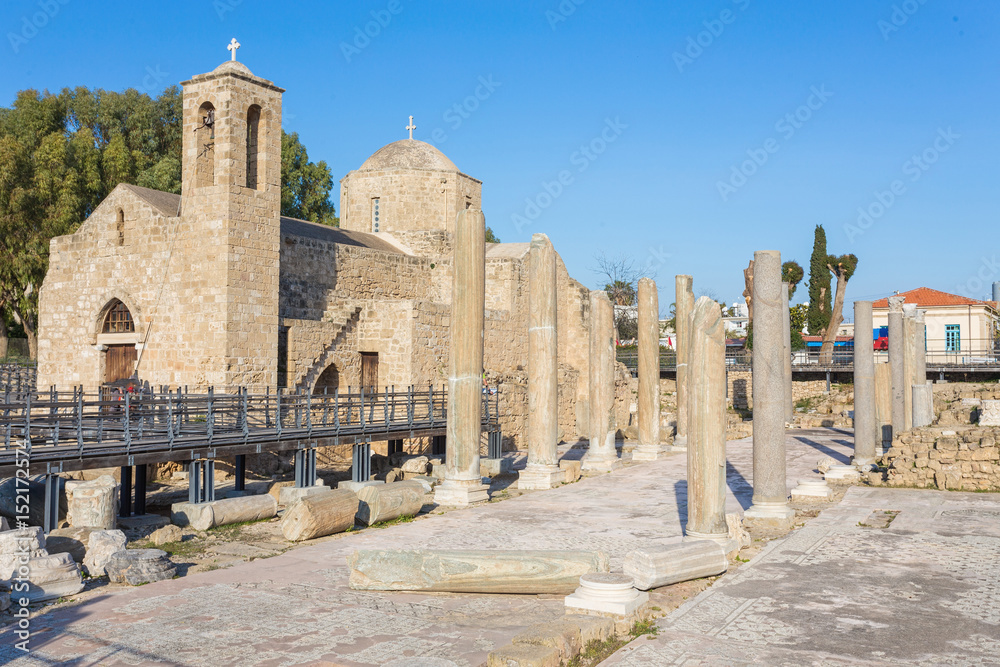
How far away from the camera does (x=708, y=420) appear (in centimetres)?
968

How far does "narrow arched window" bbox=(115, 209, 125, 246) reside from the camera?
20.9 metres

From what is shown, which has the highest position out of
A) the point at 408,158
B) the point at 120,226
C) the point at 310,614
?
the point at 408,158

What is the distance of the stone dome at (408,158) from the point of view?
29.3 m

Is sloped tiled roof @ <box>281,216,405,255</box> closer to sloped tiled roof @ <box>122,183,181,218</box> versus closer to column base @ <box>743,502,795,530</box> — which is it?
sloped tiled roof @ <box>122,183,181,218</box>

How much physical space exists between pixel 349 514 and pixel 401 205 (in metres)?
19.1

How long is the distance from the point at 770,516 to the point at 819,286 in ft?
133

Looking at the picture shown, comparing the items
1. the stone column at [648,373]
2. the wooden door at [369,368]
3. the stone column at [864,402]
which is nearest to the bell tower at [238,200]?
the wooden door at [369,368]

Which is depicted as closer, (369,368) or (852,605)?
(852,605)

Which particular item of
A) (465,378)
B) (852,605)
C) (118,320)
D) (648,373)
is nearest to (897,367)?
(648,373)

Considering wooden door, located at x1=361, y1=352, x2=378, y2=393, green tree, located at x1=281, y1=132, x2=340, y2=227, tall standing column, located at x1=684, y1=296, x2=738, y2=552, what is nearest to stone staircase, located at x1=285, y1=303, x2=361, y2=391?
wooden door, located at x1=361, y1=352, x2=378, y2=393

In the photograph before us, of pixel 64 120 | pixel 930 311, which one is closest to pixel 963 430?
pixel 64 120

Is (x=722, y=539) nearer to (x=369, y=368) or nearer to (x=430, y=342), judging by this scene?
(x=430, y=342)

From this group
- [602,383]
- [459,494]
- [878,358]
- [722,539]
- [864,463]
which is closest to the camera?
[722,539]

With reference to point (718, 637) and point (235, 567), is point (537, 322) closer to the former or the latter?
point (235, 567)
